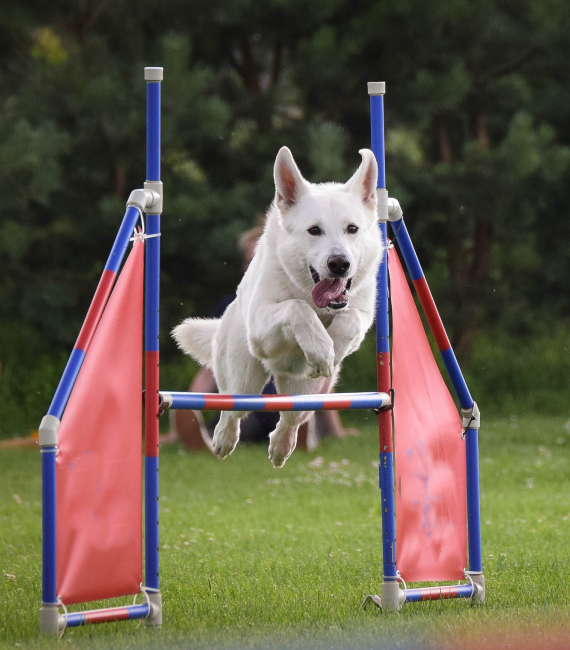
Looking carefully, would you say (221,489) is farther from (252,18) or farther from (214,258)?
(252,18)

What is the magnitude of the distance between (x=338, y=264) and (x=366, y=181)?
0.54 m

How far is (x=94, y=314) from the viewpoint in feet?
12.3

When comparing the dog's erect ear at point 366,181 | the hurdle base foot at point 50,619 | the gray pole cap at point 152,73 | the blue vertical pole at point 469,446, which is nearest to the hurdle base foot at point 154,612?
the hurdle base foot at point 50,619

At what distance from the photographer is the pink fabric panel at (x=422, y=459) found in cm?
442

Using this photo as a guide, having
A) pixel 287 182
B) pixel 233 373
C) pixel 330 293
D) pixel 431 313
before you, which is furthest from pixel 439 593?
pixel 287 182

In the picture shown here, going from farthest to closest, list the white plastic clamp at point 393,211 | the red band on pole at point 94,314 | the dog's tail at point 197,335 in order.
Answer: the dog's tail at point 197,335, the white plastic clamp at point 393,211, the red band on pole at point 94,314

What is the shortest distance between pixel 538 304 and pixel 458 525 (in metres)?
8.94

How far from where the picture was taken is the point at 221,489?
816cm

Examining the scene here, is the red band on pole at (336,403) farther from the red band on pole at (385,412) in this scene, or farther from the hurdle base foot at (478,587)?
the hurdle base foot at (478,587)

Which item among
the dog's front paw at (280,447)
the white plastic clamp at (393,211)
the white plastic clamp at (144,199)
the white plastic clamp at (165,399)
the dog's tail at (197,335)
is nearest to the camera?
the white plastic clamp at (165,399)

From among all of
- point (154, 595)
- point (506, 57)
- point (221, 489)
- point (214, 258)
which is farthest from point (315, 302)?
point (506, 57)

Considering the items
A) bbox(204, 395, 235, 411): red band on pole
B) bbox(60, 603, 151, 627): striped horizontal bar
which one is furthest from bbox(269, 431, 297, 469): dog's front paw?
bbox(60, 603, 151, 627): striped horizontal bar

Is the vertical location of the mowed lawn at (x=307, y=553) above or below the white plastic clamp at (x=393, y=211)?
below

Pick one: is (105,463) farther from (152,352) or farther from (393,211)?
(393,211)
